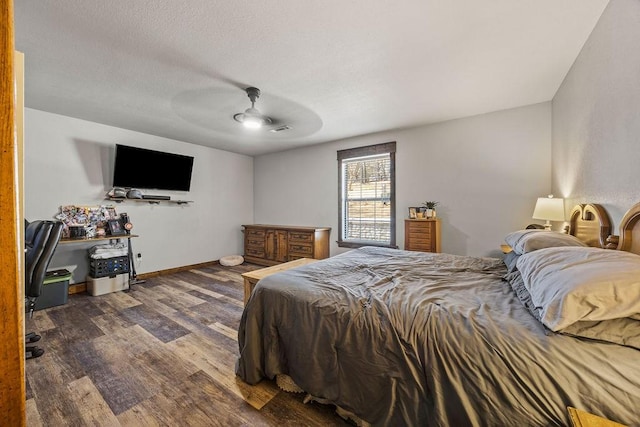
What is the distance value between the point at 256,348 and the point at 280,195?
4152 mm

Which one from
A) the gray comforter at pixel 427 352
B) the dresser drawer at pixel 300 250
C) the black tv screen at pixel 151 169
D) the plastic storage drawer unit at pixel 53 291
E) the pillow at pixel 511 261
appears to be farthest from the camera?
the dresser drawer at pixel 300 250

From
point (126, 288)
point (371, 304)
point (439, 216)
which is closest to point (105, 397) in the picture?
point (371, 304)

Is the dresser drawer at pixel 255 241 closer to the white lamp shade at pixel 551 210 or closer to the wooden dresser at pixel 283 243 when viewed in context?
the wooden dresser at pixel 283 243

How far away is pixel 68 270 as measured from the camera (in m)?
3.54

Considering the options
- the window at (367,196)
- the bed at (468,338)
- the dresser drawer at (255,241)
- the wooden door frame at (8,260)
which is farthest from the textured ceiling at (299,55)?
the dresser drawer at (255,241)

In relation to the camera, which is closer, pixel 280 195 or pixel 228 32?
pixel 228 32

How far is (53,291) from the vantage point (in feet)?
10.1

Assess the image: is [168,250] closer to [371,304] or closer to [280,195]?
[280,195]

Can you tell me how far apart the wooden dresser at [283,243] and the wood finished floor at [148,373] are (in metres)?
1.79

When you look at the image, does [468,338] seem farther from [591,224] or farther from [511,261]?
[591,224]

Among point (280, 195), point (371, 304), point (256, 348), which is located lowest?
point (256, 348)

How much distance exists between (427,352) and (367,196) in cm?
349

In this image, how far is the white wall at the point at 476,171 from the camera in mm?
3117

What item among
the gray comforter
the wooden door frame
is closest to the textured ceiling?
the wooden door frame
